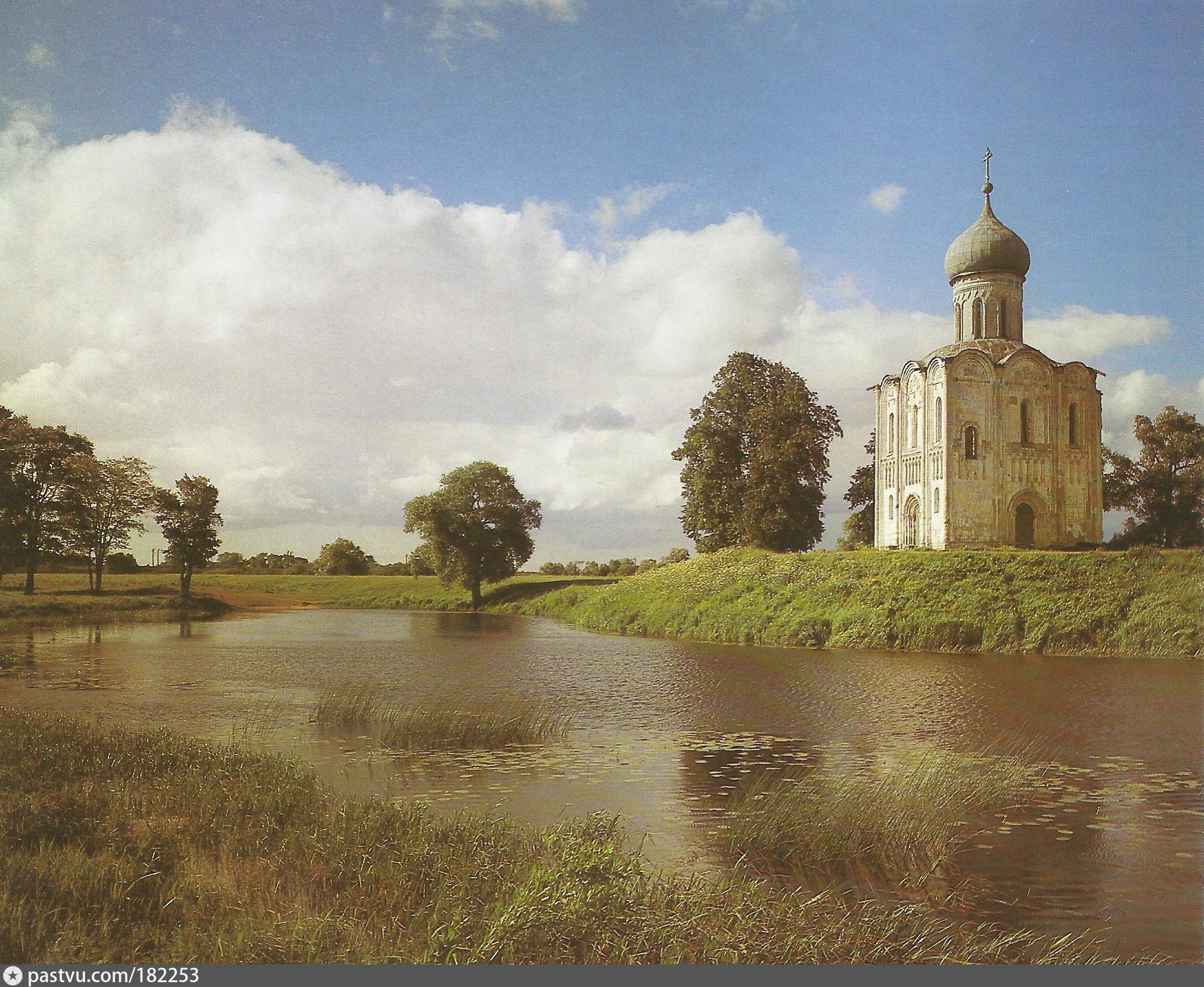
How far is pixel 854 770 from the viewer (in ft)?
39.1

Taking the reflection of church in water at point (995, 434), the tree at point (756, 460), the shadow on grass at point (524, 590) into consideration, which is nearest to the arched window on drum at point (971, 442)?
the reflection of church in water at point (995, 434)

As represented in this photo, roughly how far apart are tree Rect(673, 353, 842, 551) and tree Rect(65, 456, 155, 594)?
2988 cm

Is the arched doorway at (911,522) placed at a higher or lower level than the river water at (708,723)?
higher

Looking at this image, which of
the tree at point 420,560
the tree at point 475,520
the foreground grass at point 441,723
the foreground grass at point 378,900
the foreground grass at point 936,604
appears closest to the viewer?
the foreground grass at point 378,900

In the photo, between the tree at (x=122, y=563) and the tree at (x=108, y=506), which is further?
the tree at (x=122, y=563)

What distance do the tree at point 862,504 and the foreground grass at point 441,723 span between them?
36156 mm

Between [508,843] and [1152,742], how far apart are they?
10.8 metres

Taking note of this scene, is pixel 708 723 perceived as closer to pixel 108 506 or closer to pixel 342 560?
pixel 108 506

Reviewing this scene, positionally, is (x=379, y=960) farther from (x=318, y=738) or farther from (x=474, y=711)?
(x=474, y=711)

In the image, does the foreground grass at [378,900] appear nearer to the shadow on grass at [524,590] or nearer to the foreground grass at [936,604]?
the foreground grass at [936,604]

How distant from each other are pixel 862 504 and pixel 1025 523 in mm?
9358

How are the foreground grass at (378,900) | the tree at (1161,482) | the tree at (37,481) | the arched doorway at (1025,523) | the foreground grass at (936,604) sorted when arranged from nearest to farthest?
1. the foreground grass at (378,900)
2. the tree at (37,481)
3. the foreground grass at (936,604)
4. the tree at (1161,482)
5. the arched doorway at (1025,523)

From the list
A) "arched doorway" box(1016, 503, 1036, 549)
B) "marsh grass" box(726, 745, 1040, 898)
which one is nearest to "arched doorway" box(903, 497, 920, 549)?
"arched doorway" box(1016, 503, 1036, 549)

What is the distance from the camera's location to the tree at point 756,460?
138 feet
